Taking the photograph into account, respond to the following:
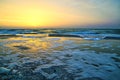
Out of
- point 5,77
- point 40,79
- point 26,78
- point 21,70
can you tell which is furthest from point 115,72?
point 5,77

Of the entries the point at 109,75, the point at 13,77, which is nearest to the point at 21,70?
the point at 13,77

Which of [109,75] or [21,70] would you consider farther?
[21,70]

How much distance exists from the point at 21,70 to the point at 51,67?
0.98 m

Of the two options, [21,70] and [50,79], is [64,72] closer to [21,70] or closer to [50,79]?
[50,79]

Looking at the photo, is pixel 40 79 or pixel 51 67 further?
pixel 51 67

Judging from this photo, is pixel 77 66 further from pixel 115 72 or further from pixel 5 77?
pixel 5 77

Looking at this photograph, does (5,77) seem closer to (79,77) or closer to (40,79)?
(40,79)

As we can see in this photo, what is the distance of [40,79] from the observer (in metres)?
3.12

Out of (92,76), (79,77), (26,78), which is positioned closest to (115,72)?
(92,76)

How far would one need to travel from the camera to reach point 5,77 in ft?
10.4

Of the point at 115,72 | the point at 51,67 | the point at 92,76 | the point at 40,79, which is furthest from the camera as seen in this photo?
the point at 51,67

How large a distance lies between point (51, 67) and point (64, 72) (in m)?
0.63

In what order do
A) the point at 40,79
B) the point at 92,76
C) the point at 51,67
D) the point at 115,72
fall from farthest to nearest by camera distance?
the point at 51,67, the point at 115,72, the point at 92,76, the point at 40,79

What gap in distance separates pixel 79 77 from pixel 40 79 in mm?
1067
